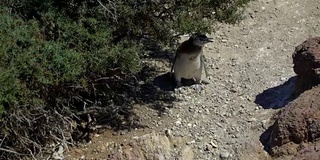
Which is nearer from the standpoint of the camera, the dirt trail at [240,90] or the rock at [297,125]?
the rock at [297,125]

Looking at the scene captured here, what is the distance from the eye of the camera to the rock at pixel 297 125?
5402 mm

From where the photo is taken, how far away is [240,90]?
24.7 ft

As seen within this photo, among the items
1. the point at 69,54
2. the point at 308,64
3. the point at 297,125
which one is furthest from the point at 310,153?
the point at 69,54

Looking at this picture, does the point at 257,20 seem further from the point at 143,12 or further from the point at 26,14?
the point at 26,14

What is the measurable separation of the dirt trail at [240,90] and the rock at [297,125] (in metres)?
0.31

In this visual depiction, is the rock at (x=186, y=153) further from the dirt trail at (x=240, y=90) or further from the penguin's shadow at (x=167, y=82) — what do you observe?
the penguin's shadow at (x=167, y=82)

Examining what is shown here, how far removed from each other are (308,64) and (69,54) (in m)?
2.17

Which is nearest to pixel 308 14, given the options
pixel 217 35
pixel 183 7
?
pixel 217 35

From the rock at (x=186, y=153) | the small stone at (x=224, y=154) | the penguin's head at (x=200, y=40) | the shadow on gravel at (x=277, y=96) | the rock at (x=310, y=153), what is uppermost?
the rock at (x=310, y=153)

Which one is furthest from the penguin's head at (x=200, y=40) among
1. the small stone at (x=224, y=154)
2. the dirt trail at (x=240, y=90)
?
the small stone at (x=224, y=154)

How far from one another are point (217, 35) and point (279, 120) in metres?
3.32

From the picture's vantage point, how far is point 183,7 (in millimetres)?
6895

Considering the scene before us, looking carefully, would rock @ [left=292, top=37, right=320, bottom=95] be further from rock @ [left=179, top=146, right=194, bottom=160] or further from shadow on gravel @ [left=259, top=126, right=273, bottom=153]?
rock @ [left=179, top=146, right=194, bottom=160]

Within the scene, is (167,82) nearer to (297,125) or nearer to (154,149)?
(154,149)
